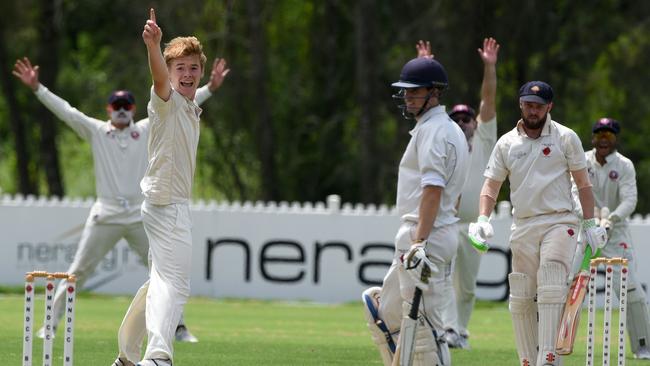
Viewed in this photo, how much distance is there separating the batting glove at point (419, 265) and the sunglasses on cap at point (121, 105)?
542 centimetres

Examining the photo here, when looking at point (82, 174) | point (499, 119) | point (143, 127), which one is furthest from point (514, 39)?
point (82, 174)

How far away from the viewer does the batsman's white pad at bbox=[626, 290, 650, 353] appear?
39.7ft

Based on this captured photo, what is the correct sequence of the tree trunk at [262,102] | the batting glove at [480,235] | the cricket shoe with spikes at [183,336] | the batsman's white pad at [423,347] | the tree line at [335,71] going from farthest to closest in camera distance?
the tree trunk at [262,102] < the tree line at [335,71] < the cricket shoe with spikes at [183,336] < the batting glove at [480,235] < the batsman's white pad at [423,347]

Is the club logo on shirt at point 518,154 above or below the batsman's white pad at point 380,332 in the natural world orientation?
above

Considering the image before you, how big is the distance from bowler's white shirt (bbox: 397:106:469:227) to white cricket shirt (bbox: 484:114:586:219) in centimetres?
109

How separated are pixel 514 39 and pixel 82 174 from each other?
1949 centimetres

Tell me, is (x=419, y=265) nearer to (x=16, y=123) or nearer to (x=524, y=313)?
(x=524, y=313)

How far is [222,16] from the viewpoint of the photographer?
29.6m

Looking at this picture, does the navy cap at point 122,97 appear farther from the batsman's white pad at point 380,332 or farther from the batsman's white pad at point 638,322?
the batsman's white pad at point 380,332

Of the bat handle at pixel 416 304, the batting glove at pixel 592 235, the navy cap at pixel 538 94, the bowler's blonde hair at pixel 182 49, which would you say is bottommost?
the bat handle at pixel 416 304

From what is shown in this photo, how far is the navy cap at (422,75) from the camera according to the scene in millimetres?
8297

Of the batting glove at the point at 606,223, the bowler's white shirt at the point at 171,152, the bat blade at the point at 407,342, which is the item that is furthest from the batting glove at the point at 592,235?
the bowler's white shirt at the point at 171,152

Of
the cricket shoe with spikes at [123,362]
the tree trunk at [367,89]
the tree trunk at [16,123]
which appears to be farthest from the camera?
the tree trunk at [16,123]

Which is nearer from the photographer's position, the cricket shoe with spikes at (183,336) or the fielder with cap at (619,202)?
the fielder with cap at (619,202)
